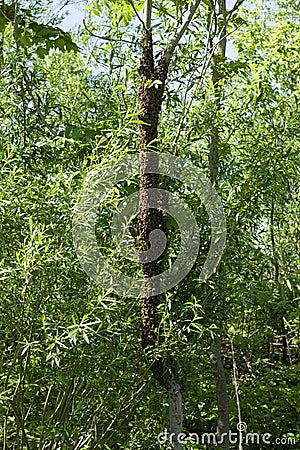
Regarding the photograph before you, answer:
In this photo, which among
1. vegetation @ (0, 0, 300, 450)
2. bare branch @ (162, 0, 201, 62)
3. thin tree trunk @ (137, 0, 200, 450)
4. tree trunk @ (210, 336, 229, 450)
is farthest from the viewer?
tree trunk @ (210, 336, 229, 450)

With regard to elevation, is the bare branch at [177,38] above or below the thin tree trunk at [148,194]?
above

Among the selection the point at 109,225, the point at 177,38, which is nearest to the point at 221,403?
the point at 109,225

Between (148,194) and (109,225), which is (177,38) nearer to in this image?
(148,194)

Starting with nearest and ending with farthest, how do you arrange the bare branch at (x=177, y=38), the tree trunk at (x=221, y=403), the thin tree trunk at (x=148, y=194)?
the thin tree trunk at (x=148, y=194)
the bare branch at (x=177, y=38)
the tree trunk at (x=221, y=403)

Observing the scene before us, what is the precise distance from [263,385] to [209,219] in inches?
76.0

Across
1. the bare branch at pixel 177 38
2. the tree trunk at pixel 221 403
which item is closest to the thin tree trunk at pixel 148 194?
the bare branch at pixel 177 38

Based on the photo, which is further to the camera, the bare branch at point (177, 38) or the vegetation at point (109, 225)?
the bare branch at point (177, 38)

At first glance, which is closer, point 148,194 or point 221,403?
point 148,194

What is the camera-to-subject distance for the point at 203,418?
3.68 m

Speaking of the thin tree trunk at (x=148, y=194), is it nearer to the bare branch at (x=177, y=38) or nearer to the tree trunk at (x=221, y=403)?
the bare branch at (x=177, y=38)

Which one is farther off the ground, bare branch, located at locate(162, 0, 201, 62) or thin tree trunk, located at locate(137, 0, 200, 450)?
bare branch, located at locate(162, 0, 201, 62)

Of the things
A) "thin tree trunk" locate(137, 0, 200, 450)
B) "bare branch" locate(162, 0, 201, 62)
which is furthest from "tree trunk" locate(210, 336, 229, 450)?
"bare branch" locate(162, 0, 201, 62)

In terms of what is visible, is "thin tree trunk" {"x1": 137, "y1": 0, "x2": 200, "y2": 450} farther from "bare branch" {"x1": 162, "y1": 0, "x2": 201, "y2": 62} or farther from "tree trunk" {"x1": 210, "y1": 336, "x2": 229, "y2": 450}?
"tree trunk" {"x1": 210, "y1": 336, "x2": 229, "y2": 450}

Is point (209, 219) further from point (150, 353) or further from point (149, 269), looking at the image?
point (150, 353)
